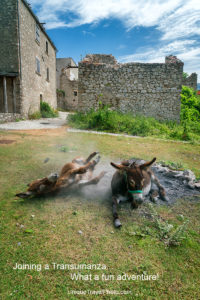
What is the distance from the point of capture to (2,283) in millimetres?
1538

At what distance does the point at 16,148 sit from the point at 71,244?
4.60 meters

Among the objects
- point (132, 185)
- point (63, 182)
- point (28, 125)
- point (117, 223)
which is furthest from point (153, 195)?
→ point (28, 125)

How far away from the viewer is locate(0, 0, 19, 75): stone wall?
1309cm

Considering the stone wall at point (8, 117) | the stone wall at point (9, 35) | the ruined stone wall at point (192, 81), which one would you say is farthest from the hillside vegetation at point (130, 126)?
the ruined stone wall at point (192, 81)

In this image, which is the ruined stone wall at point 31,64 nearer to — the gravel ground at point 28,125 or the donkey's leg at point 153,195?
the gravel ground at point 28,125

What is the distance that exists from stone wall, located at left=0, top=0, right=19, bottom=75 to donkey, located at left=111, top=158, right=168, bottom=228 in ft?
45.9

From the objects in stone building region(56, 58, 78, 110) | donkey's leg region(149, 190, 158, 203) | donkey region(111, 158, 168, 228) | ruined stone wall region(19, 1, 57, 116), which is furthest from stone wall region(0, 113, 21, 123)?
stone building region(56, 58, 78, 110)

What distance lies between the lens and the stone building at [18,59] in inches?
518

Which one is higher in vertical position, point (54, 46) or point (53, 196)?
point (54, 46)

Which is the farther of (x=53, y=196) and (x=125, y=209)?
(x=53, y=196)

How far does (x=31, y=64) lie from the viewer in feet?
51.9

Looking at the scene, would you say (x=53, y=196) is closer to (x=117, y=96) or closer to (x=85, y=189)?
(x=85, y=189)

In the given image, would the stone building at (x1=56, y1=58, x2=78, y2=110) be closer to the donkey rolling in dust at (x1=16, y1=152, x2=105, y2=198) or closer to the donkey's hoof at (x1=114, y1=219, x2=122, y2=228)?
the donkey rolling in dust at (x1=16, y1=152, x2=105, y2=198)

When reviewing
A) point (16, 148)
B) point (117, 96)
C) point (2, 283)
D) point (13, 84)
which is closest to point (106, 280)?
point (2, 283)
